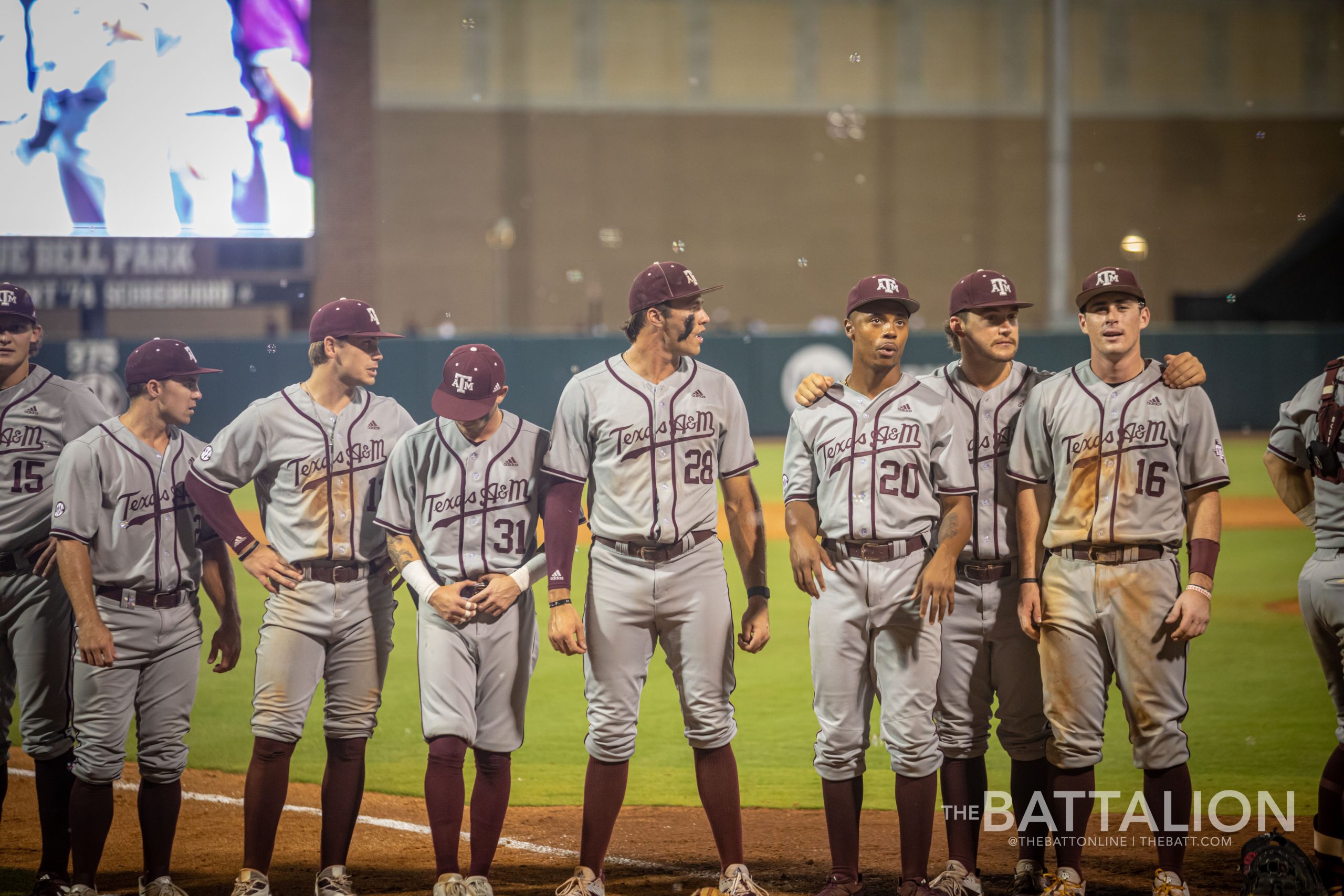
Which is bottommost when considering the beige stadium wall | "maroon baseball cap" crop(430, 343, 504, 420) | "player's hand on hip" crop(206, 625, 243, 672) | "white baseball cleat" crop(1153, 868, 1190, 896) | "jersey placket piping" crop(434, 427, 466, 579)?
"white baseball cleat" crop(1153, 868, 1190, 896)

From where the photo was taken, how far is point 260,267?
11.9 meters

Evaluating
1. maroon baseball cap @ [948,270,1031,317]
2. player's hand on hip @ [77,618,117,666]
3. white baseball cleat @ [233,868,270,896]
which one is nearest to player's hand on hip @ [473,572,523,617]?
white baseball cleat @ [233,868,270,896]

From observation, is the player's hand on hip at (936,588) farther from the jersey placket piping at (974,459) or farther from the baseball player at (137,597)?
the baseball player at (137,597)

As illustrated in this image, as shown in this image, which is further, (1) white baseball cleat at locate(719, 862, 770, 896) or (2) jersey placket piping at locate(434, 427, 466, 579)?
(2) jersey placket piping at locate(434, 427, 466, 579)

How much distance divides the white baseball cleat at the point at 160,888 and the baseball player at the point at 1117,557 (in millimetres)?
2867

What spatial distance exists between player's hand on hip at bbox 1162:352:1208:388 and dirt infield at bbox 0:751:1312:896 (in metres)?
1.70

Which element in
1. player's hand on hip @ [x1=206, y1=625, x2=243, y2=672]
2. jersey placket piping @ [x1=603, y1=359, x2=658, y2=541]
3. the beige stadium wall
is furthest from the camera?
the beige stadium wall

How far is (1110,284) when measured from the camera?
4.06 metres

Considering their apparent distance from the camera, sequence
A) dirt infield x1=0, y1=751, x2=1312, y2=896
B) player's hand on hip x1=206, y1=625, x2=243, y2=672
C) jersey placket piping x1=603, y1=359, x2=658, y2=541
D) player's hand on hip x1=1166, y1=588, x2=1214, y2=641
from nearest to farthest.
→ 1. player's hand on hip x1=1166, y1=588, x2=1214, y2=641
2. jersey placket piping x1=603, y1=359, x2=658, y2=541
3. dirt infield x1=0, y1=751, x2=1312, y2=896
4. player's hand on hip x1=206, y1=625, x2=243, y2=672

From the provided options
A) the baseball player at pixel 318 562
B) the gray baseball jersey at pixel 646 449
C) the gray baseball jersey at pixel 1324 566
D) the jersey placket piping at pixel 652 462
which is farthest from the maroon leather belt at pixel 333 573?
the gray baseball jersey at pixel 1324 566

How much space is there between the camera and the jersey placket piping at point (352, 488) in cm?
422

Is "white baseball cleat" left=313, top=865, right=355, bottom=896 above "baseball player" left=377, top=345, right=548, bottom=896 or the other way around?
the other way around

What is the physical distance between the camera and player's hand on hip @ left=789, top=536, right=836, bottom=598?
4035 mm

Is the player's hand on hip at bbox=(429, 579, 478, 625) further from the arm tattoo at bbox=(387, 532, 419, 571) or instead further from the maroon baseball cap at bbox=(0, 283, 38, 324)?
the maroon baseball cap at bbox=(0, 283, 38, 324)
